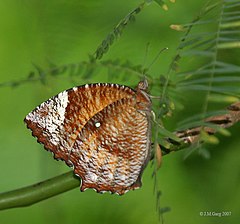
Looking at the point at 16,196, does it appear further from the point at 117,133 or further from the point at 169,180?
the point at 169,180

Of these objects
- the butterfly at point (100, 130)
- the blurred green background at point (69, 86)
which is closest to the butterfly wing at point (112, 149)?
the butterfly at point (100, 130)

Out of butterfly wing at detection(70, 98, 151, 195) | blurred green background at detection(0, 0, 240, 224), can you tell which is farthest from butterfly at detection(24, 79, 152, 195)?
blurred green background at detection(0, 0, 240, 224)

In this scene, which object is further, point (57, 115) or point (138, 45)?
point (138, 45)

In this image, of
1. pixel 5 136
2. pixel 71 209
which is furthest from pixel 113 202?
pixel 5 136

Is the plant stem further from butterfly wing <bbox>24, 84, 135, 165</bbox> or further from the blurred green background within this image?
the blurred green background

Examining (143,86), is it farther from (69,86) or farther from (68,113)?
(69,86)

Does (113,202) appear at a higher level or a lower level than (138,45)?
lower

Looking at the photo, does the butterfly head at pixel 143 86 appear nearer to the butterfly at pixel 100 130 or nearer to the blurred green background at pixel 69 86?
the butterfly at pixel 100 130
